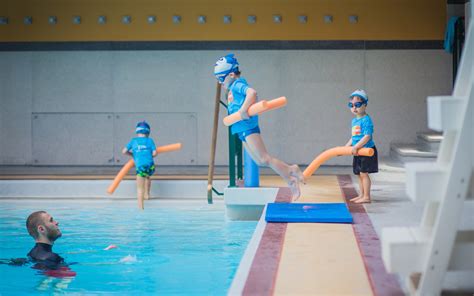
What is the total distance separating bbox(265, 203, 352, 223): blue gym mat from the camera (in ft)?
22.7

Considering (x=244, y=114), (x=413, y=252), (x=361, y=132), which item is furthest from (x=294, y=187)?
(x=413, y=252)

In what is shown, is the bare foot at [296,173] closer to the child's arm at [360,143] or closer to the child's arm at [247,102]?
the child's arm at [360,143]

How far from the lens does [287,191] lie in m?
9.52

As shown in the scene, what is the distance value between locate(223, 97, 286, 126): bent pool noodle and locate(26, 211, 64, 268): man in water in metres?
1.88

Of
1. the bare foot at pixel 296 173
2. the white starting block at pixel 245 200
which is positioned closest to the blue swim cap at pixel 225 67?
the bare foot at pixel 296 173

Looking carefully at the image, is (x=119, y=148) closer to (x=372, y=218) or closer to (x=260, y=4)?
(x=260, y=4)

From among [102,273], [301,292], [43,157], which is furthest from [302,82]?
[301,292]

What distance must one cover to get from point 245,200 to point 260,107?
8.33ft

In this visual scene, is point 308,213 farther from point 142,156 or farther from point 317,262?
point 142,156

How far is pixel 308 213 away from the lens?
23.7 feet

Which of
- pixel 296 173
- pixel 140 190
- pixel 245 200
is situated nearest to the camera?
pixel 296 173

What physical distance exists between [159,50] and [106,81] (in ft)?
3.58

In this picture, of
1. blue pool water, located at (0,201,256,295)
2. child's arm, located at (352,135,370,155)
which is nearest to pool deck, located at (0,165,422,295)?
child's arm, located at (352,135,370,155)

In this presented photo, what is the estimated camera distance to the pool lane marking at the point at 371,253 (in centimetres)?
436
